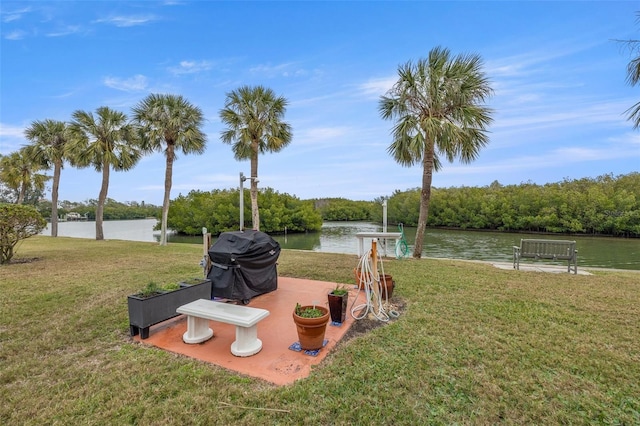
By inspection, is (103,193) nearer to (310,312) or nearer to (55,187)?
(55,187)

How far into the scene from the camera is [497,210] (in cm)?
3250

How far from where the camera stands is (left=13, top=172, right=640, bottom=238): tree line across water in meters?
25.0

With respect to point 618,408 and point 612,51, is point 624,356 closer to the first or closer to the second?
point 618,408

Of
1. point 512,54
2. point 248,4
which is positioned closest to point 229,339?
point 248,4

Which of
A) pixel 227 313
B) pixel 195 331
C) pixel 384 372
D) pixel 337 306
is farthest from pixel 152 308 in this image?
pixel 384 372

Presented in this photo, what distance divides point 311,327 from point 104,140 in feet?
49.7

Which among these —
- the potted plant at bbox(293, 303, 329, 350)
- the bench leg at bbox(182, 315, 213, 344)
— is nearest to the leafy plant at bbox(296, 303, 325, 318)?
the potted plant at bbox(293, 303, 329, 350)

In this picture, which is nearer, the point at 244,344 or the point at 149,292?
the point at 244,344

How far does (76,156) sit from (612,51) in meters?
18.2

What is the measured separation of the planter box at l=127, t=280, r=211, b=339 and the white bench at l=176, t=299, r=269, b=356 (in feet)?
1.05

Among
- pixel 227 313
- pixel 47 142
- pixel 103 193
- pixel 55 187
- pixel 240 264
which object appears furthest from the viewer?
pixel 55 187

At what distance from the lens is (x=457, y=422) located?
170 cm

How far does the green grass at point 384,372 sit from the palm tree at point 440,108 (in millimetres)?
4504

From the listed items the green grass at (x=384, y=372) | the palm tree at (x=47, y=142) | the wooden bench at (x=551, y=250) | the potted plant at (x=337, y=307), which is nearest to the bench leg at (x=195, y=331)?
the green grass at (x=384, y=372)
